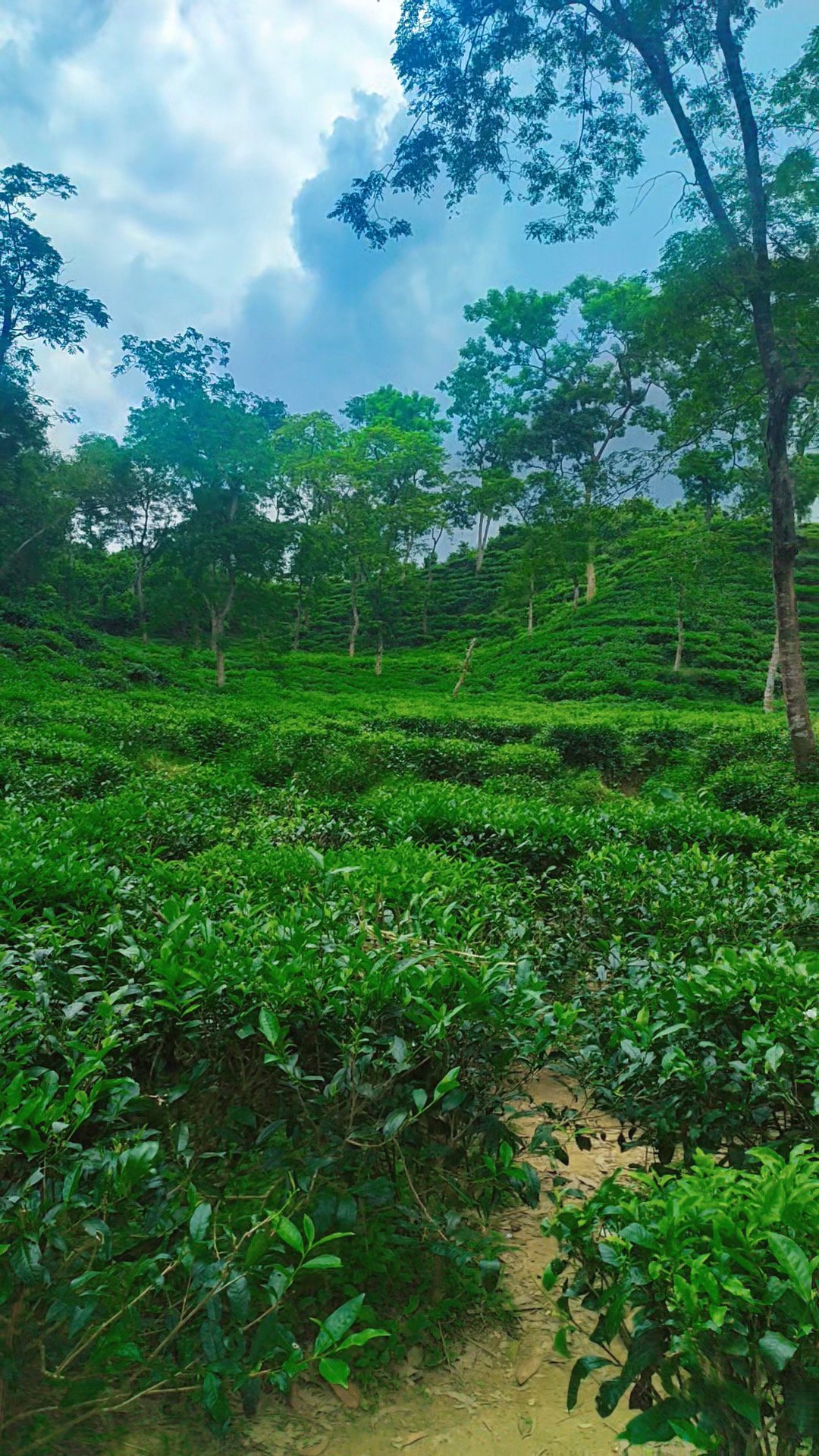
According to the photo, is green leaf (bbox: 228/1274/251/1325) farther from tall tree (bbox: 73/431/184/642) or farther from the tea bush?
tall tree (bbox: 73/431/184/642)

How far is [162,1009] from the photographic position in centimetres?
215

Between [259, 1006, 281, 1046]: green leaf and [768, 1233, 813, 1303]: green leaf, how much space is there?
1.14 metres

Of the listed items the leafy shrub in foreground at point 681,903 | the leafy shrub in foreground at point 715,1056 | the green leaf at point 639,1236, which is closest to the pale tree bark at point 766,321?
the leafy shrub in foreground at point 681,903

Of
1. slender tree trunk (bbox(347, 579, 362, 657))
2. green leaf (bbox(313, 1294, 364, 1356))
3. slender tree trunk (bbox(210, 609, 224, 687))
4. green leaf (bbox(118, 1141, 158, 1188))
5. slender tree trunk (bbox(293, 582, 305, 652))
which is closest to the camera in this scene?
green leaf (bbox(313, 1294, 364, 1356))

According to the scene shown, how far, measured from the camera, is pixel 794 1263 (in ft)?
3.81

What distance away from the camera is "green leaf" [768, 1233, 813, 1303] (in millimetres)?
1138

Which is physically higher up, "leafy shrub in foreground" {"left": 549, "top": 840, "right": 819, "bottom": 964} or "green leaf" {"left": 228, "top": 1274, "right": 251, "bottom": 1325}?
"leafy shrub in foreground" {"left": 549, "top": 840, "right": 819, "bottom": 964}

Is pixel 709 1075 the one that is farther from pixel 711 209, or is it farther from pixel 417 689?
pixel 417 689

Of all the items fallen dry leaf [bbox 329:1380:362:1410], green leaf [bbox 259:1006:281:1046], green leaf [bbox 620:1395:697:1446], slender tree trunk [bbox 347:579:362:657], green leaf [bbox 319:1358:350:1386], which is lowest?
fallen dry leaf [bbox 329:1380:362:1410]

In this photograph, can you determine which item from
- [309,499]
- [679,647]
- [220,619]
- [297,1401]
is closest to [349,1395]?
[297,1401]

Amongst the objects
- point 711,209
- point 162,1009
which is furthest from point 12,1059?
point 711,209

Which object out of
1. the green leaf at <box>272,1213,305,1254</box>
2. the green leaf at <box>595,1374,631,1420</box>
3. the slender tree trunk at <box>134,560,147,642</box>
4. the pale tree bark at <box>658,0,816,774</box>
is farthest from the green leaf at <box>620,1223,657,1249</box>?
the slender tree trunk at <box>134,560,147,642</box>

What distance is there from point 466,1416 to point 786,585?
8854 mm

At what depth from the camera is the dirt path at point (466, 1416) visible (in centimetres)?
170
